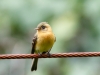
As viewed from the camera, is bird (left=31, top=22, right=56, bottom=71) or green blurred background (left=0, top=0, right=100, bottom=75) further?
green blurred background (left=0, top=0, right=100, bottom=75)

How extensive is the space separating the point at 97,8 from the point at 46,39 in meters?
0.97

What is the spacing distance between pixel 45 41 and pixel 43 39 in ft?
0.13

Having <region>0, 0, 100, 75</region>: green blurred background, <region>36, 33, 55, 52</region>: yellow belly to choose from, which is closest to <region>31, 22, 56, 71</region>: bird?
<region>36, 33, 55, 52</region>: yellow belly

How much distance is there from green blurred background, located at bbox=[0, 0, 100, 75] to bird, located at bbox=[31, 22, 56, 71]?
0.26m

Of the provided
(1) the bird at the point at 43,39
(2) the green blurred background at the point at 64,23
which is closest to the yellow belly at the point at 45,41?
(1) the bird at the point at 43,39

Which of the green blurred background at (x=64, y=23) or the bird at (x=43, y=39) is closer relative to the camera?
the bird at (x=43, y=39)

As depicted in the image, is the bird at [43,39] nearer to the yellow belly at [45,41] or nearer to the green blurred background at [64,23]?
the yellow belly at [45,41]

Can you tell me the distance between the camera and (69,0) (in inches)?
266

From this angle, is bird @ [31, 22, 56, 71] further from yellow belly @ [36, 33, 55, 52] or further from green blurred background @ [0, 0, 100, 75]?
green blurred background @ [0, 0, 100, 75]

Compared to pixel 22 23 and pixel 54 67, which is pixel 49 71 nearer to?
pixel 54 67

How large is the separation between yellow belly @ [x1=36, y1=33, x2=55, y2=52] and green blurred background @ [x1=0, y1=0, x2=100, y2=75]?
0.29 metres

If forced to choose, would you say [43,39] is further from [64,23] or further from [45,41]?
[64,23]

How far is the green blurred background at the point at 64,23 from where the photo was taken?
652 centimetres

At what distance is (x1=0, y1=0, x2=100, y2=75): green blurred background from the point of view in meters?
6.52
